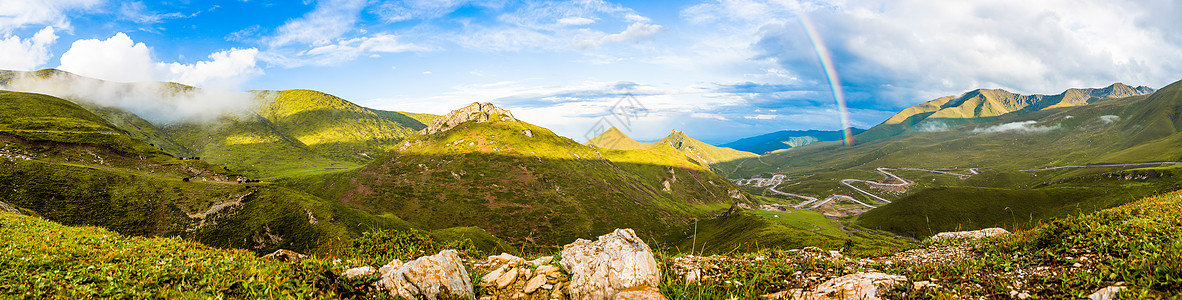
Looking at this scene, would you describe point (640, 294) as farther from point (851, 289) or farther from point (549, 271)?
point (851, 289)

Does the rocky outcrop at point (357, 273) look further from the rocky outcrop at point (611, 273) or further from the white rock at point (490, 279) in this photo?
the rocky outcrop at point (611, 273)

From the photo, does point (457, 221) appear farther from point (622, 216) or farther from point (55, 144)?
point (55, 144)

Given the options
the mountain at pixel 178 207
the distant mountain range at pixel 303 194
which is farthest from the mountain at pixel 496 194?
the mountain at pixel 178 207

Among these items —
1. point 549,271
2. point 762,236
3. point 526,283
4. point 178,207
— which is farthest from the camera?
point 762,236

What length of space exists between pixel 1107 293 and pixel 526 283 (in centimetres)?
1259

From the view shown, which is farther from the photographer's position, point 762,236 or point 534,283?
point 762,236

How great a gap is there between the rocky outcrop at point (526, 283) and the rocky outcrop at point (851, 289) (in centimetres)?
550

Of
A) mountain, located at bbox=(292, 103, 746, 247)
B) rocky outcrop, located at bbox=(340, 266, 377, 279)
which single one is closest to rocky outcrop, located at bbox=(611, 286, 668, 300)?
rocky outcrop, located at bbox=(340, 266, 377, 279)

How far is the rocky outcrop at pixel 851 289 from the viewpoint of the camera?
968 centimetres

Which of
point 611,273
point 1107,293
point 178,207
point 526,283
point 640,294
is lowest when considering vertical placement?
point 178,207

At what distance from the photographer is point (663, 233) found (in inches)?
6201

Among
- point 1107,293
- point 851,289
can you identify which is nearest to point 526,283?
point 851,289

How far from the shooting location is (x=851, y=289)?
1002cm

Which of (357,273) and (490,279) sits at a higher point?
(357,273)
